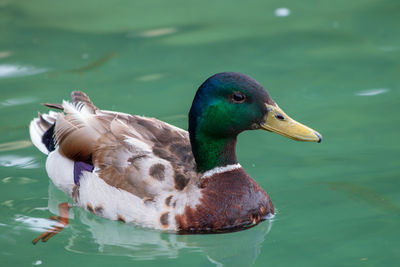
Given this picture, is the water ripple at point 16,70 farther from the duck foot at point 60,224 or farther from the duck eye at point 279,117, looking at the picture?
the duck eye at point 279,117

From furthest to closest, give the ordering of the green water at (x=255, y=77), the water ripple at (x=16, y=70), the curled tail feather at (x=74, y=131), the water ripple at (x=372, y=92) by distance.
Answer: the water ripple at (x=16, y=70), the water ripple at (x=372, y=92), the curled tail feather at (x=74, y=131), the green water at (x=255, y=77)

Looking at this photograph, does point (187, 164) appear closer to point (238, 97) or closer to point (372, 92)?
point (238, 97)

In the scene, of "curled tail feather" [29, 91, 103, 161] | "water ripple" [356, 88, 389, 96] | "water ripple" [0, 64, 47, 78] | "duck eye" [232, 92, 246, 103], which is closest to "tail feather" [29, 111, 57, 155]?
"curled tail feather" [29, 91, 103, 161]

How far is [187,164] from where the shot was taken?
21.5ft

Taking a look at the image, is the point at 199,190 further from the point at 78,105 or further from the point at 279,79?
the point at 279,79

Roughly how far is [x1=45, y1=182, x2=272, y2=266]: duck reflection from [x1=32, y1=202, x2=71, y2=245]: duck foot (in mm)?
105

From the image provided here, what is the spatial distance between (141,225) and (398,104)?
3707 millimetres

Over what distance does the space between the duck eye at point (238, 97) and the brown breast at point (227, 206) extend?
70 centimetres

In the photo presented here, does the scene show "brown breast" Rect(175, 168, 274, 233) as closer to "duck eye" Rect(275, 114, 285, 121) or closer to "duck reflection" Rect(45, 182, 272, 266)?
"duck reflection" Rect(45, 182, 272, 266)

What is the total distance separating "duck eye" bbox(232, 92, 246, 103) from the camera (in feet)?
20.2

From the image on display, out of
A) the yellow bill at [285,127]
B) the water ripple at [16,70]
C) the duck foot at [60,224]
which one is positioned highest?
the yellow bill at [285,127]

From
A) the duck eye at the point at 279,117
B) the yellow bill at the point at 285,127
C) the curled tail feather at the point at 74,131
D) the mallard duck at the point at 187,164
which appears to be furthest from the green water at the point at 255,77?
the duck eye at the point at 279,117

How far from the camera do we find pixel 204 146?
6.39 metres

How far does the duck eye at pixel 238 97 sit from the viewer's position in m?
6.15
